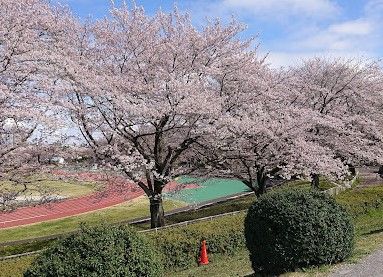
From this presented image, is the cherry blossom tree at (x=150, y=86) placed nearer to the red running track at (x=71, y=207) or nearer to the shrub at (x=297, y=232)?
the red running track at (x=71, y=207)

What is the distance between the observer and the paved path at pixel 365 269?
8.66m

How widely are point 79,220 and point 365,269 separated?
2209cm

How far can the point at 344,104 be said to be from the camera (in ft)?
98.2

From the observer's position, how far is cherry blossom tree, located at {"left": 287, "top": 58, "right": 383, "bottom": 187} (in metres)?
24.9

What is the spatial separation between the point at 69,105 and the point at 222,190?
121 feet

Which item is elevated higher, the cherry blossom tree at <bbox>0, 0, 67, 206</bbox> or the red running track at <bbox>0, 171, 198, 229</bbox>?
the cherry blossom tree at <bbox>0, 0, 67, 206</bbox>

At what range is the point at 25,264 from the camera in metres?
11.3

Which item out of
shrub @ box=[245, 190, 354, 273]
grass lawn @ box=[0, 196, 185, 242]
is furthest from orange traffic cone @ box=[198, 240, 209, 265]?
grass lawn @ box=[0, 196, 185, 242]

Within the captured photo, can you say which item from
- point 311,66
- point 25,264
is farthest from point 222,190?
point 25,264

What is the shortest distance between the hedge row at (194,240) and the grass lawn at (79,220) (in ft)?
24.2

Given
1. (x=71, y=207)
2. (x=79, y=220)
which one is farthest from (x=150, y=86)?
(x=71, y=207)

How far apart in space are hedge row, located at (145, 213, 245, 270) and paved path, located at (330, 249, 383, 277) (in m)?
6.03

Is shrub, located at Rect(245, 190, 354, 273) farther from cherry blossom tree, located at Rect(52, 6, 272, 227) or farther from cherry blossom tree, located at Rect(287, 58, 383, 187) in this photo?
cherry blossom tree, located at Rect(287, 58, 383, 187)

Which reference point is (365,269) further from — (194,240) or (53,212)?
(53,212)
